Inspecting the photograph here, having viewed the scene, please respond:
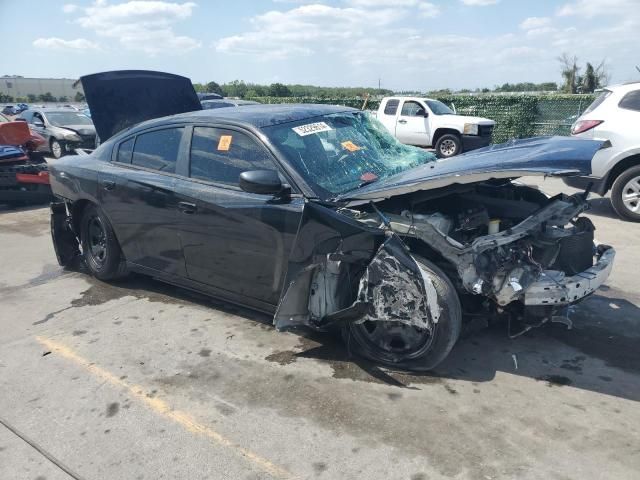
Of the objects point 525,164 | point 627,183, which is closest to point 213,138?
point 525,164

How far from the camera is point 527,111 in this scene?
17.9 m

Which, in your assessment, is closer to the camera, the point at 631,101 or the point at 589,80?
the point at 631,101

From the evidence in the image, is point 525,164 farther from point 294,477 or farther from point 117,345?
point 117,345

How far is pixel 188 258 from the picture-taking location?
4418mm

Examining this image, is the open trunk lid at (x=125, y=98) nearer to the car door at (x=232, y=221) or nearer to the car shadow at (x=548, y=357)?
the car door at (x=232, y=221)

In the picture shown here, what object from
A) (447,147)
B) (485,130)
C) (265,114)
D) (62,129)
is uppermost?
(265,114)

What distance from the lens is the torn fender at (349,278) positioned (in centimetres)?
327

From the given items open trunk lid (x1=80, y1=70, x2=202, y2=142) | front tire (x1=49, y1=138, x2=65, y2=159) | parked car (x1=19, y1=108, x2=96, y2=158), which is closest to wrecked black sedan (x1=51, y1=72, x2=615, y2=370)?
open trunk lid (x1=80, y1=70, x2=202, y2=142)

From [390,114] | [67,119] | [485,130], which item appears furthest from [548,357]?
[67,119]

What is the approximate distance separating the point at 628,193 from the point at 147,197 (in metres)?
6.55

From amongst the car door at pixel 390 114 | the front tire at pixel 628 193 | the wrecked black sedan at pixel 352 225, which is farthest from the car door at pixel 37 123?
the front tire at pixel 628 193

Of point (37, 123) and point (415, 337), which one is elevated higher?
point (37, 123)

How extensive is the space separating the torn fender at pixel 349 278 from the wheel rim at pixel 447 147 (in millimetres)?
12918

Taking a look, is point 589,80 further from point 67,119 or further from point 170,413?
point 170,413
